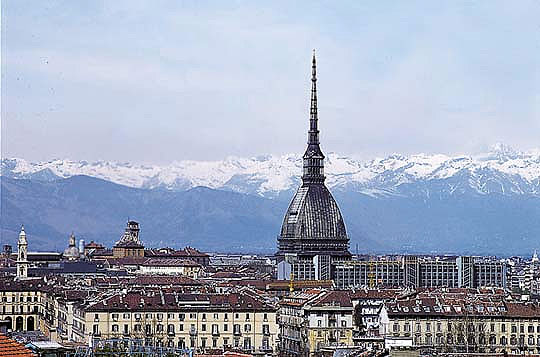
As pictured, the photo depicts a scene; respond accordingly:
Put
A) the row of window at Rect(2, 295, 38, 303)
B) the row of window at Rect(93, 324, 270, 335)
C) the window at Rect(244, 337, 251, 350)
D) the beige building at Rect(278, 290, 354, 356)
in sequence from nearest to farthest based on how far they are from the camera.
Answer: the window at Rect(244, 337, 251, 350)
the row of window at Rect(93, 324, 270, 335)
the beige building at Rect(278, 290, 354, 356)
the row of window at Rect(2, 295, 38, 303)

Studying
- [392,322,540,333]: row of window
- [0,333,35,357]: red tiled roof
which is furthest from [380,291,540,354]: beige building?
[0,333,35,357]: red tiled roof

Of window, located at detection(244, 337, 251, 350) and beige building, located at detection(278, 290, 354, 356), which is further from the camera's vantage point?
beige building, located at detection(278, 290, 354, 356)

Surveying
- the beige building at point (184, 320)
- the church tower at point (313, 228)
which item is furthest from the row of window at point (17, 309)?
the church tower at point (313, 228)

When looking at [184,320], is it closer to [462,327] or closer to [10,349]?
[462,327]

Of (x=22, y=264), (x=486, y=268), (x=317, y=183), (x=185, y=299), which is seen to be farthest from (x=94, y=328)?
(x=317, y=183)

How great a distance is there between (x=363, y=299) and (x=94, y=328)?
20.2 meters

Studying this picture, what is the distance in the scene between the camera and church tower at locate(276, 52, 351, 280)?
18475cm

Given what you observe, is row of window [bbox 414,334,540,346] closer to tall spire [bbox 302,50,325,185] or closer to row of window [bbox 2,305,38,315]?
row of window [bbox 2,305,38,315]

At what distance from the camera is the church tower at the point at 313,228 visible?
185 meters

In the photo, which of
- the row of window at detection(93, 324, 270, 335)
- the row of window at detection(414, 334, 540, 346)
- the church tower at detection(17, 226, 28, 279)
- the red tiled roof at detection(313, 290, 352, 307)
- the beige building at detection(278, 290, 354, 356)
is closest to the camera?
the row of window at detection(414, 334, 540, 346)

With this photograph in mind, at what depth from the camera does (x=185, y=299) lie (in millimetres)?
92812

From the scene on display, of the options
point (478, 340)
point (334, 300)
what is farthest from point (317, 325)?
point (478, 340)

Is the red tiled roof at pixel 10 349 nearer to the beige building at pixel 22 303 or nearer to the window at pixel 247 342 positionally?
the window at pixel 247 342

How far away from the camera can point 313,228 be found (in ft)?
627
